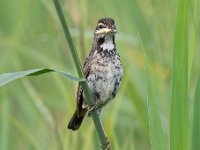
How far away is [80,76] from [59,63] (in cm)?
218

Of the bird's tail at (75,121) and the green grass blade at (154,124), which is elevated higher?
the green grass blade at (154,124)

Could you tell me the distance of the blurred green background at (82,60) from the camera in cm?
402

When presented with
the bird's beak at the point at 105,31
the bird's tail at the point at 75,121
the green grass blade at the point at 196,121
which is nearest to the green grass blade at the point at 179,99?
the green grass blade at the point at 196,121

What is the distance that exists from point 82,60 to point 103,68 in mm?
407

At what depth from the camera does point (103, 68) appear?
364 cm

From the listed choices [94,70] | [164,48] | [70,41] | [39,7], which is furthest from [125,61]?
[70,41]

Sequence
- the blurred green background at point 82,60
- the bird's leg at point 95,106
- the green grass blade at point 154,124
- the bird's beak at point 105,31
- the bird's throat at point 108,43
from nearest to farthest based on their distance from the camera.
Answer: the green grass blade at point 154,124
the bird's leg at point 95,106
the bird's beak at point 105,31
the bird's throat at point 108,43
the blurred green background at point 82,60

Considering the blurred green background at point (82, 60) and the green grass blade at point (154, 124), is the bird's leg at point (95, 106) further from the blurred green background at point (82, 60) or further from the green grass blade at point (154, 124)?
the green grass blade at point (154, 124)

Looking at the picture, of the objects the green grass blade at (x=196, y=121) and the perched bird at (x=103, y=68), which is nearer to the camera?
the green grass blade at (x=196, y=121)

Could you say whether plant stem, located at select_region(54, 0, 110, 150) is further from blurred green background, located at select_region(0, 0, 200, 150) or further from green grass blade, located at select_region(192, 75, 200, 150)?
blurred green background, located at select_region(0, 0, 200, 150)

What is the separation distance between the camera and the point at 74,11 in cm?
461

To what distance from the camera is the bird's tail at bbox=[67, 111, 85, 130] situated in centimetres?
374

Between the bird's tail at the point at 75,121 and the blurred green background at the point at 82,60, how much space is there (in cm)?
4

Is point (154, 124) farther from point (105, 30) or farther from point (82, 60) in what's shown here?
point (82, 60)
